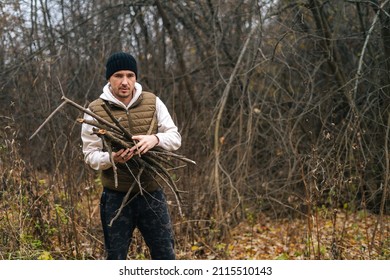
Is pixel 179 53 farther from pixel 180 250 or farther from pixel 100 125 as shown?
pixel 100 125

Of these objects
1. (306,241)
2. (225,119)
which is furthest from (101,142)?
(225,119)

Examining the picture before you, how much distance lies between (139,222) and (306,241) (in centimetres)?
236

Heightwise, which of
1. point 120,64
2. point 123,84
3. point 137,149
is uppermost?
point 120,64

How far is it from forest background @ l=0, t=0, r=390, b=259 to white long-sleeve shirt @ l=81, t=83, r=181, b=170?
140cm

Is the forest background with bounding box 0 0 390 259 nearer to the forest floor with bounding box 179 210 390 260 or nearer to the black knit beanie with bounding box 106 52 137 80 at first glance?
the forest floor with bounding box 179 210 390 260

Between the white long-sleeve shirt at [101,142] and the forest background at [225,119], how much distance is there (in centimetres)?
140

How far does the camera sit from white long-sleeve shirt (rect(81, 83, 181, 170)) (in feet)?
11.0

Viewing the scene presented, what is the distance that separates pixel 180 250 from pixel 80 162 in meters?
1.40

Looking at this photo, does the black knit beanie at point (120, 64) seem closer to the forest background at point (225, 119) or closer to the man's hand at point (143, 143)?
the man's hand at point (143, 143)

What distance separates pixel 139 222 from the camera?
3.57m

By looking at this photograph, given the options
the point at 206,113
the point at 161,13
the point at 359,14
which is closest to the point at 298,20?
the point at 359,14

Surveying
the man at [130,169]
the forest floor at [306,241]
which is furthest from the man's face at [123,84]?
the forest floor at [306,241]

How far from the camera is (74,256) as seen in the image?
5.02 metres

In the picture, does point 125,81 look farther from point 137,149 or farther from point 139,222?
point 139,222
